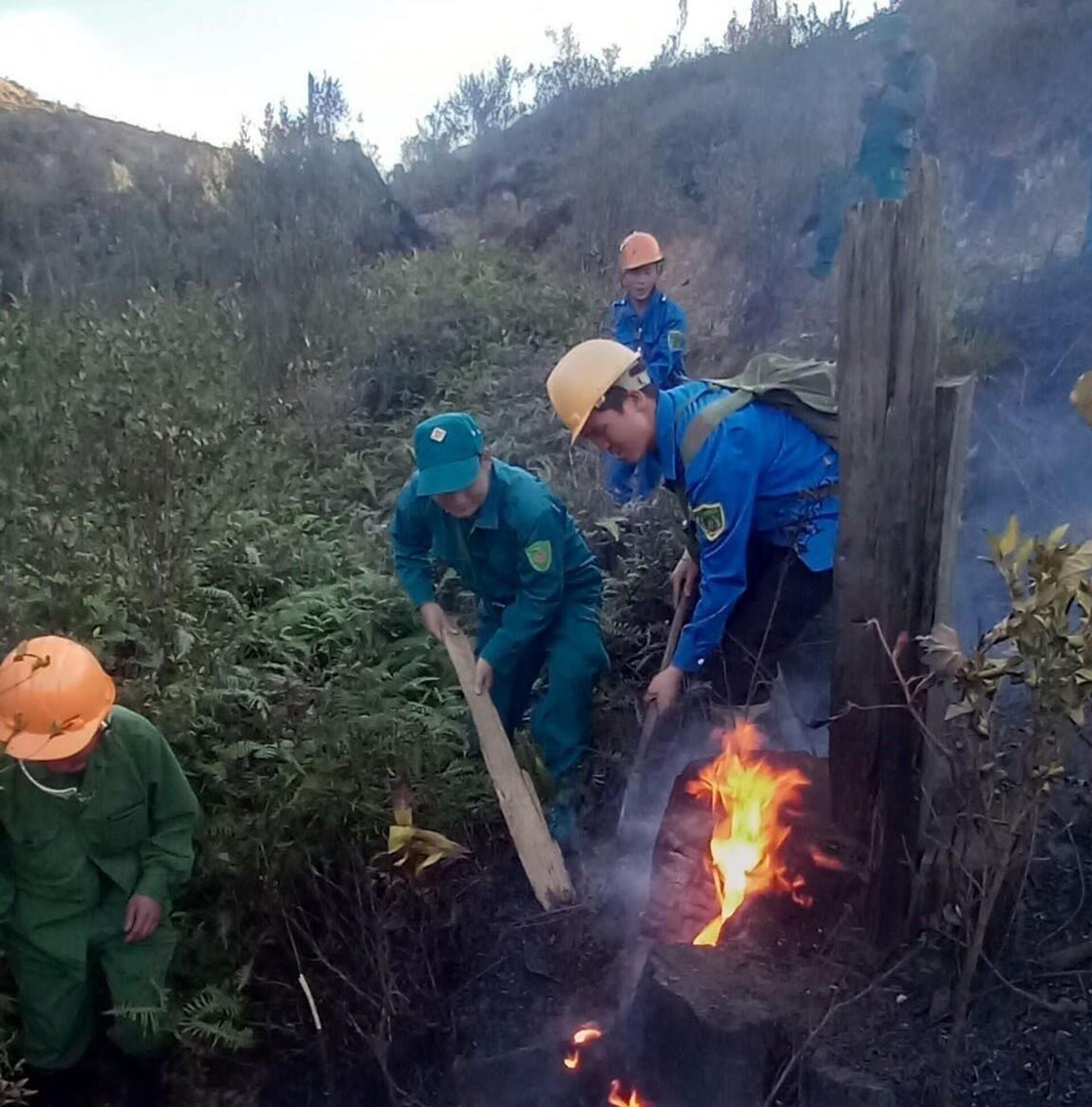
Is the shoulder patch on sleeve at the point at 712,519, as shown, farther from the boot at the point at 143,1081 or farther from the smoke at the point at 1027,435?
the boot at the point at 143,1081

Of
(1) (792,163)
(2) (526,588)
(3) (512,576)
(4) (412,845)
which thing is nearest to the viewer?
(4) (412,845)

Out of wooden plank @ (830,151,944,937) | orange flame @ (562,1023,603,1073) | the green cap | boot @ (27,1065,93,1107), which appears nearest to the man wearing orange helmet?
the green cap

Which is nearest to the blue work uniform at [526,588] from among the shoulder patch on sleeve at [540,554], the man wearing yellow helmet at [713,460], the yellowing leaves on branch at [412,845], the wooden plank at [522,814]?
the shoulder patch on sleeve at [540,554]

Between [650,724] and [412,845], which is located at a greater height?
[650,724]

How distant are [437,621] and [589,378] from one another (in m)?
1.27

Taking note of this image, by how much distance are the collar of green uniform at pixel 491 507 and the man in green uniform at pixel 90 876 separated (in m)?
1.28

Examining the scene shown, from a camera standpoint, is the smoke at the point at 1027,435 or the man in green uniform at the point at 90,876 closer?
the man in green uniform at the point at 90,876

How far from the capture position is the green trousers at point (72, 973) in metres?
3.21

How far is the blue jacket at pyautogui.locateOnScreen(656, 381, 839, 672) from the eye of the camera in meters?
3.25

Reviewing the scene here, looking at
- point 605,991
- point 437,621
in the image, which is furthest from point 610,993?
point 437,621

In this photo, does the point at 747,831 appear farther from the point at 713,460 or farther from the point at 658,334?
the point at 658,334

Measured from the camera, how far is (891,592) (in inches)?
103

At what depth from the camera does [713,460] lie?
3.23 meters

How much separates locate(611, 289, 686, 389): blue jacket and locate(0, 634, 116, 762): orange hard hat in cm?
446
